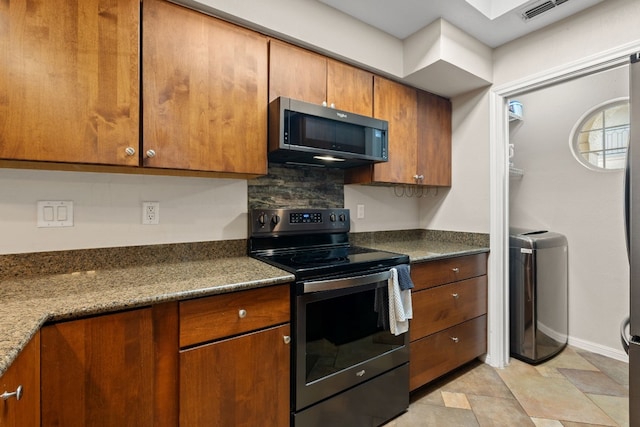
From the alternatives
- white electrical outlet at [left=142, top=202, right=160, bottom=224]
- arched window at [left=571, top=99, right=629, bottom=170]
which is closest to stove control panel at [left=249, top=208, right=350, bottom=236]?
white electrical outlet at [left=142, top=202, right=160, bottom=224]

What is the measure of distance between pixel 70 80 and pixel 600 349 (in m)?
3.79

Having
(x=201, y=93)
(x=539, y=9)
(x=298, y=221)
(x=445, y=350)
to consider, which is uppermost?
(x=539, y=9)

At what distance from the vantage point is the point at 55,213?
1.34 metres

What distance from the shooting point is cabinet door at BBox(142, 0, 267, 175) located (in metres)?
1.28

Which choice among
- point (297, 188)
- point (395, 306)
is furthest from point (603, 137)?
point (297, 188)

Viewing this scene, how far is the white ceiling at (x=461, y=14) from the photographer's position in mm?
1700

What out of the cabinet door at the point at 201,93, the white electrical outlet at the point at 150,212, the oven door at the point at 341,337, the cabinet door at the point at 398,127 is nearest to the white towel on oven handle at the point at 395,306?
the oven door at the point at 341,337

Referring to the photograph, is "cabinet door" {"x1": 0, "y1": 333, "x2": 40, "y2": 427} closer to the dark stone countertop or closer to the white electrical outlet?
the dark stone countertop

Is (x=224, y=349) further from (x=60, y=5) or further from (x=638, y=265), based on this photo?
(x=638, y=265)

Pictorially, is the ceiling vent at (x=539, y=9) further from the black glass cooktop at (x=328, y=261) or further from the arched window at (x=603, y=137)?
the black glass cooktop at (x=328, y=261)

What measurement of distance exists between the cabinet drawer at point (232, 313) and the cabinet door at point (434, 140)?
58.0 inches

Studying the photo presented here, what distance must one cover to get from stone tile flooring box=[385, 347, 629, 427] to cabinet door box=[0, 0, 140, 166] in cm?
197

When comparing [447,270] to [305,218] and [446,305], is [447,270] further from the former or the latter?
[305,218]

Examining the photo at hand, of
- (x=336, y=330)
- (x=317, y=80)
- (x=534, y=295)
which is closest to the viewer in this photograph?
(x=336, y=330)
